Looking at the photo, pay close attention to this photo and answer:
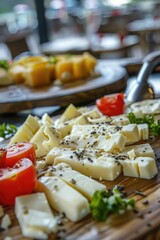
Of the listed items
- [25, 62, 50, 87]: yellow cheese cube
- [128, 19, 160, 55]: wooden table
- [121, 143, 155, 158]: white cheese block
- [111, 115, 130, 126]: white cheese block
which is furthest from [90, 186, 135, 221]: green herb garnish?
[128, 19, 160, 55]: wooden table

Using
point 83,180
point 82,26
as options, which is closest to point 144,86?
point 83,180

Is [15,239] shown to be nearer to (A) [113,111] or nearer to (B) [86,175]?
(B) [86,175]

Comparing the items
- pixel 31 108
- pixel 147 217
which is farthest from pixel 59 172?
pixel 31 108

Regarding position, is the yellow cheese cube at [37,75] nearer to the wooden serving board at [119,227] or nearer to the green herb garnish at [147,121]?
the green herb garnish at [147,121]

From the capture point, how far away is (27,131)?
59.5 inches

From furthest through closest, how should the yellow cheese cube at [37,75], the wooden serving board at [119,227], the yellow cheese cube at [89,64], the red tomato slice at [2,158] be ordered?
1. the yellow cheese cube at [89,64]
2. the yellow cheese cube at [37,75]
3. the red tomato slice at [2,158]
4. the wooden serving board at [119,227]

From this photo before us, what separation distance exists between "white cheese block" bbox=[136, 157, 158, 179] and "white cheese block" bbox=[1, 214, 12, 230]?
378 millimetres

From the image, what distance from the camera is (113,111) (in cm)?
172

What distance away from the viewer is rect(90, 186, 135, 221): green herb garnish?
990 millimetres

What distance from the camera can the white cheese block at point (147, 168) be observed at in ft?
3.92

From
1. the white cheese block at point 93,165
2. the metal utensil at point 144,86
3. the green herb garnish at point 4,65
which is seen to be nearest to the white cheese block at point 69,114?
the metal utensil at point 144,86

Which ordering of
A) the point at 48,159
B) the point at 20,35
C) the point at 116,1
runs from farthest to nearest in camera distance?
the point at 116,1 → the point at 20,35 → the point at 48,159

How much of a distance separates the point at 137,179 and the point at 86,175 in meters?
0.14

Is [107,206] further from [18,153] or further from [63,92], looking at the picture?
[63,92]
